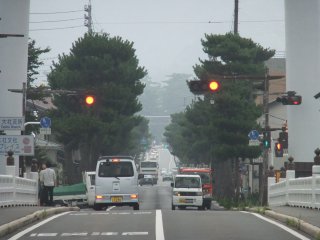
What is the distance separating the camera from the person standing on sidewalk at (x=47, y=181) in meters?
31.6

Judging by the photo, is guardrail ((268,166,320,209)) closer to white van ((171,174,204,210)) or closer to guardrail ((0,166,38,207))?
guardrail ((0,166,38,207))

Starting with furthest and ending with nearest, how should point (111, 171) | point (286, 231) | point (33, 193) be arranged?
point (111, 171) → point (33, 193) → point (286, 231)

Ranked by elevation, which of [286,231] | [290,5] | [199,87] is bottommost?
[286,231]

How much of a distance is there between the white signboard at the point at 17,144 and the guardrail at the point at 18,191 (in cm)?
107

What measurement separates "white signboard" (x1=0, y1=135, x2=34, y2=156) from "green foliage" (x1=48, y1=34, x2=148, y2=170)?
41809mm

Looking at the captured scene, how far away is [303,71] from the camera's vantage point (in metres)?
53.9

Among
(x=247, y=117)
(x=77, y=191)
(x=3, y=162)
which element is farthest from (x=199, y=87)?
(x=247, y=117)

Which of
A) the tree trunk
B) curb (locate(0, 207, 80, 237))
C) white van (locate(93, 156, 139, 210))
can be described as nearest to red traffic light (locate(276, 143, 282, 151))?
white van (locate(93, 156, 139, 210))

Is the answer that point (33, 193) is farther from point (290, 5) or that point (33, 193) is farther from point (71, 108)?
point (71, 108)

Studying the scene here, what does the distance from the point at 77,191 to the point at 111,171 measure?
10928 millimetres

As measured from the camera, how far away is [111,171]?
35625 mm

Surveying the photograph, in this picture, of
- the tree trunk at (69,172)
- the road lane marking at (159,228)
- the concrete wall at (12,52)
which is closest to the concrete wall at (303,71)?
the concrete wall at (12,52)

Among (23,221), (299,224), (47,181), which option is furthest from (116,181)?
(299,224)

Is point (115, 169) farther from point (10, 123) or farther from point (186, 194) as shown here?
point (186, 194)
